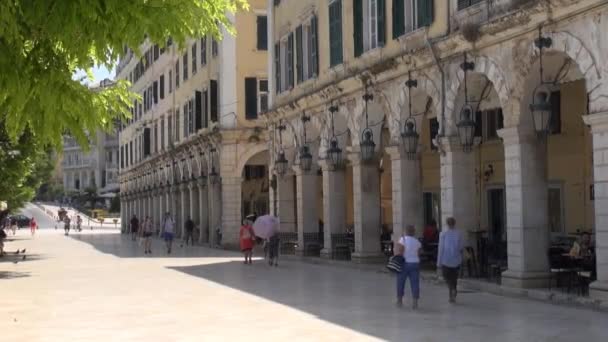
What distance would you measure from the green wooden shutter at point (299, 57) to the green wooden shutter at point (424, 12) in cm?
902

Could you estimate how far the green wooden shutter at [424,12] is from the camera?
21094 mm

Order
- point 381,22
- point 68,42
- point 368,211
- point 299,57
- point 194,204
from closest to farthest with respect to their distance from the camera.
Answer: point 68,42
point 381,22
point 368,211
point 299,57
point 194,204

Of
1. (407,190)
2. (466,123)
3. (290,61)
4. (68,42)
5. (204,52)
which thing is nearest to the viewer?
(68,42)

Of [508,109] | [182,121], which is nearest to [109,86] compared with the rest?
[508,109]

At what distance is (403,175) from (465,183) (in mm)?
2888

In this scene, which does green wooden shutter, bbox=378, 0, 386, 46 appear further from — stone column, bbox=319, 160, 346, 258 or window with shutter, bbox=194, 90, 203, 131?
window with shutter, bbox=194, 90, 203, 131

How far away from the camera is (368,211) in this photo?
25.7m

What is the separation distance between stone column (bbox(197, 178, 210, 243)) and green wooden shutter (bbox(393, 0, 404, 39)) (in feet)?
79.0

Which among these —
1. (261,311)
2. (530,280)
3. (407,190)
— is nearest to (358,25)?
(407,190)

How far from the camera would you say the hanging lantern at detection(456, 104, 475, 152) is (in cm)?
1953

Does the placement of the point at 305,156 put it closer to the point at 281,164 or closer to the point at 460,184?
the point at 281,164

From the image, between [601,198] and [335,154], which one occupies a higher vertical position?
[335,154]

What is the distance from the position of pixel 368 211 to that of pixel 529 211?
8359mm

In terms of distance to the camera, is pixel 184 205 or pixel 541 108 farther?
pixel 184 205
